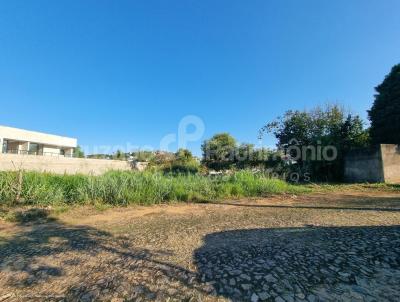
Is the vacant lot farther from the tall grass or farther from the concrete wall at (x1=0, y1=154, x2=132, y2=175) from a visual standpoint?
the concrete wall at (x1=0, y1=154, x2=132, y2=175)

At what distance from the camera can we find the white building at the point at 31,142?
2286cm

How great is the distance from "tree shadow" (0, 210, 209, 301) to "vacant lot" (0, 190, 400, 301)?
1cm

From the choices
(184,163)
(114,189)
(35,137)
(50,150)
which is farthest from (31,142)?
(114,189)

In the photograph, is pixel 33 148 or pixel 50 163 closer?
pixel 50 163

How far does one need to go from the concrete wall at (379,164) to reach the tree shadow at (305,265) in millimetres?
9458

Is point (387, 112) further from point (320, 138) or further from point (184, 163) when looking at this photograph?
point (184, 163)

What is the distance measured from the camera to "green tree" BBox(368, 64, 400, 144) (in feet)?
46.3

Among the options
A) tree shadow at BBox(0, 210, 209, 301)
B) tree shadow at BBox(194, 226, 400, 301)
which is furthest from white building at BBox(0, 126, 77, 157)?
tree shadow at BBox(194, 226, 400, 301)

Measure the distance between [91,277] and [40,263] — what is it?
0.93m

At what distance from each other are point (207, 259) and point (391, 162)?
1265cm

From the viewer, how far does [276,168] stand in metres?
14.6

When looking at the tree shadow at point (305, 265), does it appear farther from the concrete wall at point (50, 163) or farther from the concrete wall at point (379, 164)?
the concrete wall at point (50, 163)

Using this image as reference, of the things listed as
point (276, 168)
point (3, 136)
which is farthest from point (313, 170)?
point (3, 136)

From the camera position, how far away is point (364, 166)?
12211 mm
